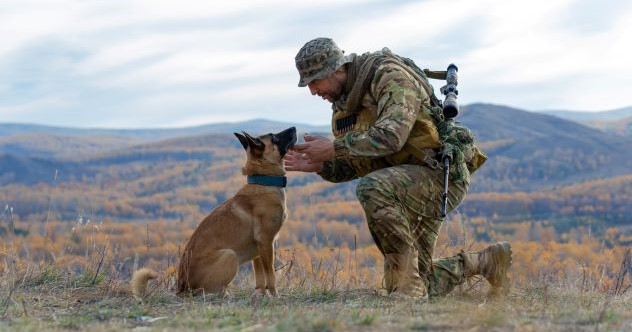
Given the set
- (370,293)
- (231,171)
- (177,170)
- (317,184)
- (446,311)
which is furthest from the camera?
(177,170)

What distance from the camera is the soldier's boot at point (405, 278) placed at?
639cm

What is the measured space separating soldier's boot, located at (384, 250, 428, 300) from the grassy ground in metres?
0.15

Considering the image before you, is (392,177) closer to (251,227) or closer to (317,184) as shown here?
(251,227)

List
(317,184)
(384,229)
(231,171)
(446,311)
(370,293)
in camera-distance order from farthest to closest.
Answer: (231,171), (317,184), (370,293), (384,229), (446,311)

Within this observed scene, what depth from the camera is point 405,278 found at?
641cm

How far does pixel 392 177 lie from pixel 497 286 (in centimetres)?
143

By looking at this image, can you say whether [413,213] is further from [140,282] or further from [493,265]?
[140,282]

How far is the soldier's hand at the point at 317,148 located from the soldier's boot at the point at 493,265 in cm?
164

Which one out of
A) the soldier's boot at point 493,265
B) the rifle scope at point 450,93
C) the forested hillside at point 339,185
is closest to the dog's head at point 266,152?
the rifle scope at point 450,93

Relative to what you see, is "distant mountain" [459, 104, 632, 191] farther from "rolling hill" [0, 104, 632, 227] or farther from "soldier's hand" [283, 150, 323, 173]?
"soldier's hand" [283, 150, 323, 173]

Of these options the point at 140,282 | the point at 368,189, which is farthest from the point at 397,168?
the point at 140,282

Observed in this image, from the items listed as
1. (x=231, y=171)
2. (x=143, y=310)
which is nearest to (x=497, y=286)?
(x=143, y=310)

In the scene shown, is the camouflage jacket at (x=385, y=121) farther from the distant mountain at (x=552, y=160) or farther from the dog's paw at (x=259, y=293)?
the distant mountain at (x=552, y=160)

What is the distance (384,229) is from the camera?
21.1 ft
